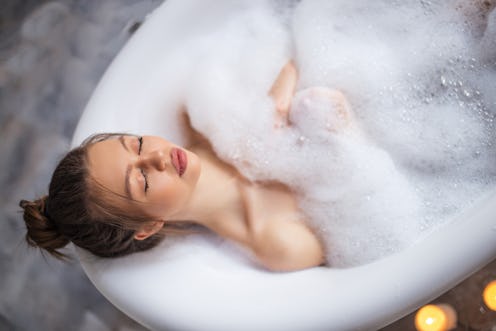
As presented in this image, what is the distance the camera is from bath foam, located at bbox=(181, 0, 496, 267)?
1.18 metres

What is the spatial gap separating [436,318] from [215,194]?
72cm

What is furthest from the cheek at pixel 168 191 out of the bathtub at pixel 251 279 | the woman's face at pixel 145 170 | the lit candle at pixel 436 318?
the lit candle at pixel 436 318

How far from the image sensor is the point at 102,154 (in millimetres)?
1036

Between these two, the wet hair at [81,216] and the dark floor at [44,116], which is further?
the dark floor at [44,116]

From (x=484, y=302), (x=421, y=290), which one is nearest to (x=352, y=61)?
(x=421, y=290)

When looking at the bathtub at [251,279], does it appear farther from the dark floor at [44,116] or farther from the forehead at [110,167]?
the dark floor at [44,116]

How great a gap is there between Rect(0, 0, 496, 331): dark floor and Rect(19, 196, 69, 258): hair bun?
54cm

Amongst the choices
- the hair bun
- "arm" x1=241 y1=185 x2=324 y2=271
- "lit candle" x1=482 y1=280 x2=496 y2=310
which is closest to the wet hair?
the hair bun

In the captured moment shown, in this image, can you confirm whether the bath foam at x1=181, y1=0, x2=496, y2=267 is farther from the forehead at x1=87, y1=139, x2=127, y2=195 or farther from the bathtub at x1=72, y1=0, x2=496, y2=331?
the forehead at x1=87, y1=139, x2=127, y2=195

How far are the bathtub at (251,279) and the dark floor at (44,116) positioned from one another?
53 cm

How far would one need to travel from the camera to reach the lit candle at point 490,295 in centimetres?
144

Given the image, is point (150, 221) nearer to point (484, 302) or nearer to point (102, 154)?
point (102, 154)

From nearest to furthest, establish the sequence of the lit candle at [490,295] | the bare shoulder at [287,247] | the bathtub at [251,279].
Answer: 1. the bathtub at [251,279]
2. the bare shoulder at [287,247]
3. the lit candle at [490,295]

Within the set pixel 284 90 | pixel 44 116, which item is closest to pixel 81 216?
pixel 284 90
